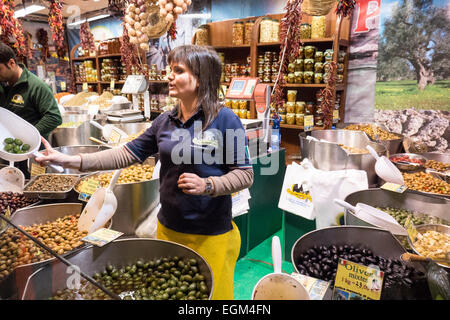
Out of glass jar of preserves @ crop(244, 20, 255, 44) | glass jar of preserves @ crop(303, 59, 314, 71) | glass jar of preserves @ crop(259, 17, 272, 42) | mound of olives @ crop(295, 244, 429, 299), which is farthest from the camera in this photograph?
glass jar of preserves @ crop(244, 20, 255, 44)

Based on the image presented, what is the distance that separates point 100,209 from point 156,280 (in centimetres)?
50

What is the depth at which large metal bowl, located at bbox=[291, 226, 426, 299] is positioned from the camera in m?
1.46

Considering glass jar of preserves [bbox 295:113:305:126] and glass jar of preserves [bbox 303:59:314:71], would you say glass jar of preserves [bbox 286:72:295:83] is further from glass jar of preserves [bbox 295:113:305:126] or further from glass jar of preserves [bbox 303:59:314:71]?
glass jar of preserves [bbox 295:113:305:126]

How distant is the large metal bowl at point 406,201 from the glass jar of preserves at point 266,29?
2.80 meters

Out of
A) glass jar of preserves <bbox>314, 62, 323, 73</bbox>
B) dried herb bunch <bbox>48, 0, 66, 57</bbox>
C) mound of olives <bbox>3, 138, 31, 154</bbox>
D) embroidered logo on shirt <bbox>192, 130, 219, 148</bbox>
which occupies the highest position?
dried herb bunch <bbox>48, 0, 66, 57</bbox>

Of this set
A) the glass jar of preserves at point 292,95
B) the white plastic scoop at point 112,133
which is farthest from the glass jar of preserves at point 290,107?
the white plastic scoop at point 112,133

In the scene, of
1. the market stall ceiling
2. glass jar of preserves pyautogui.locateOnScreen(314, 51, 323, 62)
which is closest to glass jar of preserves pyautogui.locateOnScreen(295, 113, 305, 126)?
glass jar of preserves pyautogui.locateOnScreen(314, 51, 323, 62)

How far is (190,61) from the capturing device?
1.41 meters

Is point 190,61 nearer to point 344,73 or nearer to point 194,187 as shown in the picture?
point 194,187

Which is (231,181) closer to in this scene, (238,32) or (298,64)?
(298,64)

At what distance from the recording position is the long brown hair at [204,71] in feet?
4.64

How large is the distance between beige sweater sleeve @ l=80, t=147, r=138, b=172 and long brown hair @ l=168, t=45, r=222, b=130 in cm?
47

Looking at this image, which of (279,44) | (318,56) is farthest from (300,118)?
(279,44)

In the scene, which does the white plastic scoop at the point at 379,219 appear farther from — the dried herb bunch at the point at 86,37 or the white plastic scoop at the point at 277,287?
the dried herb bunch at the point at 86,37
